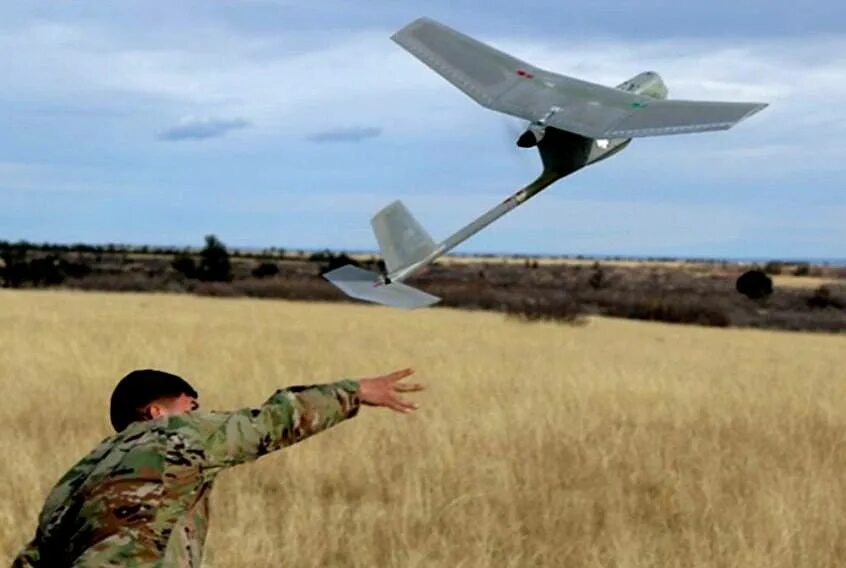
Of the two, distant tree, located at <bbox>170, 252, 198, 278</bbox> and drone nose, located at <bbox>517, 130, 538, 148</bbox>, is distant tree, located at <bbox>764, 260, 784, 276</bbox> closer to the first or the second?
distant tree, located at <bbox>170, 252, 198, 278</bbox>

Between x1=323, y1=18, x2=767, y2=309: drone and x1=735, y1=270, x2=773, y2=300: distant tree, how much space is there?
56.9 meters

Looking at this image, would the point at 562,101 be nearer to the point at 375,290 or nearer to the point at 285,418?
the point at 375,290

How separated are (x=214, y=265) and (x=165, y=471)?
2326 inches

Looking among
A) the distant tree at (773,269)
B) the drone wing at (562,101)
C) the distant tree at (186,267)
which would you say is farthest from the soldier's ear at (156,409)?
the distant tree at (773,269)

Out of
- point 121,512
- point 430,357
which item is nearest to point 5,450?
point 121,512

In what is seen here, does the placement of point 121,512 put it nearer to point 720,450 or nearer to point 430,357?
point 720,450

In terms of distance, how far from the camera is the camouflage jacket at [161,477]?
2961 millimetres

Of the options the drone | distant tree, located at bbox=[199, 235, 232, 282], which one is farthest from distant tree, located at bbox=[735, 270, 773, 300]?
the drone

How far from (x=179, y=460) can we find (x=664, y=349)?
20682 millimetres

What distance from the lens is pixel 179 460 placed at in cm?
300

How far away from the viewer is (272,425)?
9.98ft

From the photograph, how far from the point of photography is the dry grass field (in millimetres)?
7152

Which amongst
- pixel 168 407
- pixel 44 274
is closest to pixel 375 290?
pixel 168 407

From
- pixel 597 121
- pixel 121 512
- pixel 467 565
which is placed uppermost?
pixel 597 121
